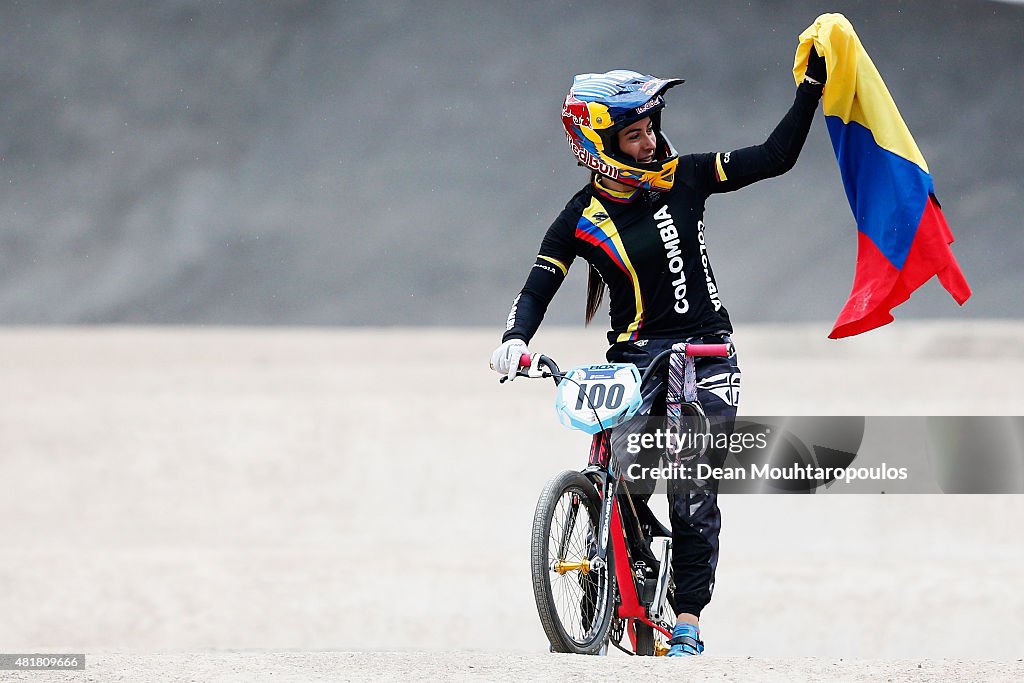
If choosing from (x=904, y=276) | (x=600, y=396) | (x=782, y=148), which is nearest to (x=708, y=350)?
(x=600, y=396)

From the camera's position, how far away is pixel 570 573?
446 centimetres

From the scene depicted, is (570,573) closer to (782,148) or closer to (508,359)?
(508,359)

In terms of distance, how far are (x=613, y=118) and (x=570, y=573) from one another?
149cm

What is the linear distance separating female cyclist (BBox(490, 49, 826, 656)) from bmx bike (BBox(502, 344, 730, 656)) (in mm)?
105

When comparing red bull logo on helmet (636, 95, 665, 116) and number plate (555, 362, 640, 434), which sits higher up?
red bull logo on helmet (636, 95, 665, 116)

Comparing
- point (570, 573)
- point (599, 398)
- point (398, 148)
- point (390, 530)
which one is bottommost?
point (570, 573)

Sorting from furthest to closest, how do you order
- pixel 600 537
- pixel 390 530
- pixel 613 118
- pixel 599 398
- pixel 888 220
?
1. pixel 390 530
2. pixel 888 220
3. pixel 613 118
4. pixel 600 537
5. pixel 599 398

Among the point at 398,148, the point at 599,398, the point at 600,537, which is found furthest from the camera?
the point at 398,148

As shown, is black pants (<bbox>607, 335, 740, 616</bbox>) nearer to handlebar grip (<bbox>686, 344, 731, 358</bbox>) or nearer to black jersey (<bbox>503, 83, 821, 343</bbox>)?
black jersey (<bbox>503, 83, 821, 343</bbox>)

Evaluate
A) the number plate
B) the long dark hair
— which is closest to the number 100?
the number plate

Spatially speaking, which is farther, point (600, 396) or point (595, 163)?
point (595, 163)

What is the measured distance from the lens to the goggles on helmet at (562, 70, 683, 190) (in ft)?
15.1

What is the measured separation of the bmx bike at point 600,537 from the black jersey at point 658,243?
0.23m

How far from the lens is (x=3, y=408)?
52.7 ft
